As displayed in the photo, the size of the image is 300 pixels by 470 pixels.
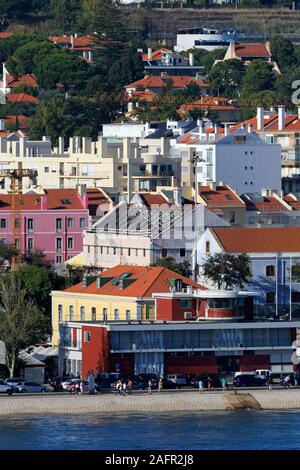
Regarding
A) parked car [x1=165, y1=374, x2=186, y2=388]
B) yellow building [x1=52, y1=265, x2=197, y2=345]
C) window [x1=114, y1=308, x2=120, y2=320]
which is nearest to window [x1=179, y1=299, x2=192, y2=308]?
yellow building [x1=52, y1=265, x2=197, y2=345]

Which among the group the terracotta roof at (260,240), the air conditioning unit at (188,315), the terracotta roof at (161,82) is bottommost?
the air conditioning unit at (188,315)

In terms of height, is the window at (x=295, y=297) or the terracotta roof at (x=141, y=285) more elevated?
the terracotta roof at (x=141, y=285)

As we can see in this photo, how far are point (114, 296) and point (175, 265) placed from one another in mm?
6509

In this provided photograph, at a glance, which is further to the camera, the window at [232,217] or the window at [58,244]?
the window at [232,217]

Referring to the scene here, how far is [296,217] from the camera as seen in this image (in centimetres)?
7988

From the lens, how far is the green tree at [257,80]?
128 m

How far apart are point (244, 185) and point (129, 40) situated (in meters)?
53.1

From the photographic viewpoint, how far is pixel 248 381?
56.3 meters

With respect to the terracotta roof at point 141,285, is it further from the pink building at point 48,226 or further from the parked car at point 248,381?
the pink building at point 48,226

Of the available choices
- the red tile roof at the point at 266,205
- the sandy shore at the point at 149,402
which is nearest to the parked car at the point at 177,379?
the sandy shore at the point at 149,402

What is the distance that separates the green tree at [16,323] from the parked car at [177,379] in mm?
3101
